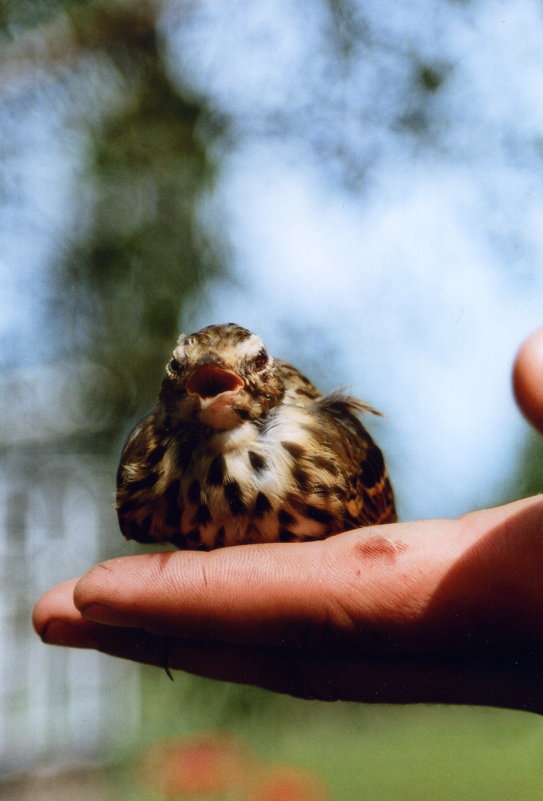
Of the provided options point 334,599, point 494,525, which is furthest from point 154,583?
point 494,525

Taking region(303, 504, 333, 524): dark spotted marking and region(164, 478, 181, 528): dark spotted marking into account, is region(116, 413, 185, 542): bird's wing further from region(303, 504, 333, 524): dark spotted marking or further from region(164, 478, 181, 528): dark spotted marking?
region(303, 504, 333, 524): dark spotted marking

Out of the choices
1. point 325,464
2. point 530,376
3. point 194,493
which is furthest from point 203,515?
point 530,376

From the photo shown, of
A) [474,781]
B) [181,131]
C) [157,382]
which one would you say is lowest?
[474,781]

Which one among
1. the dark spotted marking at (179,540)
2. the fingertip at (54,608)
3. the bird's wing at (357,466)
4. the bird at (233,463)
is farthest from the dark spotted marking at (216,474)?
the fingertip at (54,608)

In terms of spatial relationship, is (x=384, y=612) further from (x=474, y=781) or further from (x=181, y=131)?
(x=474, y=781)

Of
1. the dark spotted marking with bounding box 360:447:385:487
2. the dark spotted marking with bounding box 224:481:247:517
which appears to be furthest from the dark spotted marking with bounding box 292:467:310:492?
the dark spotted marking with bounding box 360:447:385:487

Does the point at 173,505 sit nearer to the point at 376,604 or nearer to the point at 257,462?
the point at 257,462
